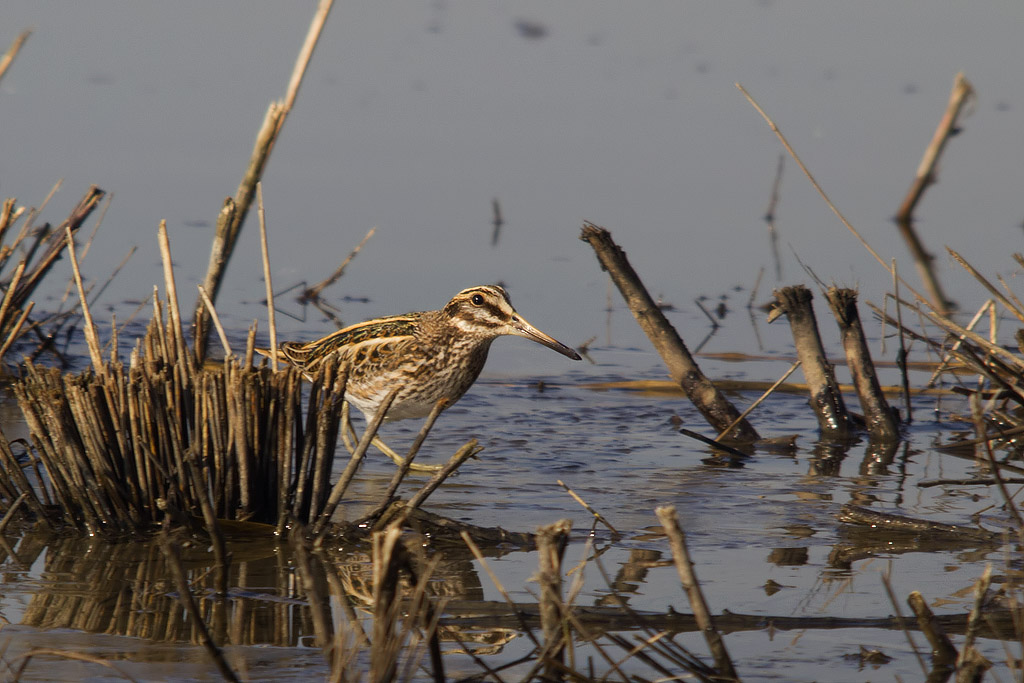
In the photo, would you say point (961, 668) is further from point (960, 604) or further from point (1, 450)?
point (1, 450)

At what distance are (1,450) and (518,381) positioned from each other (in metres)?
3.86

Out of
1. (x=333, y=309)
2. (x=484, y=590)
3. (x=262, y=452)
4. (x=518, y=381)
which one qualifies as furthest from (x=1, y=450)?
(x=333, y=309)

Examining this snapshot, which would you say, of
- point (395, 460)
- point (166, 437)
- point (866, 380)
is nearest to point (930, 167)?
point (866, 380)

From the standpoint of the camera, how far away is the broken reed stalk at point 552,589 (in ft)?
9.55

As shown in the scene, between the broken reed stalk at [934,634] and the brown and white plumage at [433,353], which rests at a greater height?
the brown and white plumage at [433,353]

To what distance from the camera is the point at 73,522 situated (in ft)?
15.5

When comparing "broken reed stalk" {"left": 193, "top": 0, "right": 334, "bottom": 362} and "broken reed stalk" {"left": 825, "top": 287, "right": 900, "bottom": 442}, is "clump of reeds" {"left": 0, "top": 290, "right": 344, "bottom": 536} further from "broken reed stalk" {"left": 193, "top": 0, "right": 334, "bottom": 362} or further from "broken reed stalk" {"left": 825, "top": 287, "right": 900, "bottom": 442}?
"broken reed stalk" {"left": 825, "top": 287, "right": 900, "bottom": 442}

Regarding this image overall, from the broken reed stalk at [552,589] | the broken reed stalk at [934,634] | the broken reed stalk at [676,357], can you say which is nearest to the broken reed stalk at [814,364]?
the broken reed stalk at [676,357]

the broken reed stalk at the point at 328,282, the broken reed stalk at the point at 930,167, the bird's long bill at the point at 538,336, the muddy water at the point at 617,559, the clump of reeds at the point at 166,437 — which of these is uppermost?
the broken reed stalk at the point at 930,167

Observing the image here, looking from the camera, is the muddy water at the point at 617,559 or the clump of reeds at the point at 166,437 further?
the clump of reeds at the point at 166,437

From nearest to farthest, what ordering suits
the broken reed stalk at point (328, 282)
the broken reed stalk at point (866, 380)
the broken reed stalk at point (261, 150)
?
the broken reed stalk at point (866, 380), the broken reed stalk at point (261, 150), the broken reed stalk at point (328, 282)

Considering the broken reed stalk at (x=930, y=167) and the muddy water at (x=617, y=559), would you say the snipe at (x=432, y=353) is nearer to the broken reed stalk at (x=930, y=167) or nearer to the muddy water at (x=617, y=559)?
the muddy water at (x=617, y=559)

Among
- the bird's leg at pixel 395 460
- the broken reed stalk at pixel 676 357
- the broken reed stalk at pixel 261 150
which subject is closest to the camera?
the bird's leg at pixel 395 460

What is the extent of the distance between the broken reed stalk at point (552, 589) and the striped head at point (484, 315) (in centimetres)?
345
